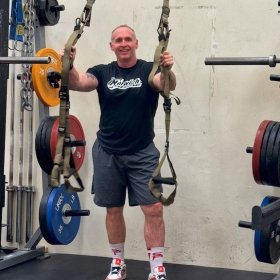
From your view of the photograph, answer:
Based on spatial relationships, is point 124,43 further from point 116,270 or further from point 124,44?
point 116,270

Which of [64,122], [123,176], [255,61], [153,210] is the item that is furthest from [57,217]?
[255,61]

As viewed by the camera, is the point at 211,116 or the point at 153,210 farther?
the point at 211,116

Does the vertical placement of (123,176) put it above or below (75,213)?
above

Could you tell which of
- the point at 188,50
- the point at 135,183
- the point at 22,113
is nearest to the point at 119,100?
the point at 135,183

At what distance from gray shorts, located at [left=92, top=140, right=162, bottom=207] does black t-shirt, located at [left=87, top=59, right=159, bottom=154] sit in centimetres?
4

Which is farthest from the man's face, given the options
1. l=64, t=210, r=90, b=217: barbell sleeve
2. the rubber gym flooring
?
the rubber gym flooring

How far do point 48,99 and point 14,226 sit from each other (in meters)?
0.95

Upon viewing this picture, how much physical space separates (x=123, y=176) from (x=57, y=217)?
1.51 ft

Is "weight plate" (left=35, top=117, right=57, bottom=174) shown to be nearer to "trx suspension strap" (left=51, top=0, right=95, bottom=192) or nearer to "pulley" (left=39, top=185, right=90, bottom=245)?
"pulley" (left=39, top=185, right=90, bottom=245)

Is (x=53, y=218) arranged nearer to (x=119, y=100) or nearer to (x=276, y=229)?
(x=119, y=100)

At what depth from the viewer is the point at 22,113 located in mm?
3547

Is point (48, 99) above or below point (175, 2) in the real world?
below

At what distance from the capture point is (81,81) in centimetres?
273

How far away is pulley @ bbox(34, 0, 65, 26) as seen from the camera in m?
3.20
